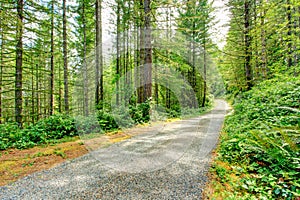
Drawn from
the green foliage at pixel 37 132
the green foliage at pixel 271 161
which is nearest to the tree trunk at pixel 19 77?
the green foliage at pixel 37 132

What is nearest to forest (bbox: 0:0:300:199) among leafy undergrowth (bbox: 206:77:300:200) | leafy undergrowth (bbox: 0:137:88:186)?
leafy undergrowth (bbox: 206:77:300:200)

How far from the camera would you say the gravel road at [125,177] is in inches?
81.5

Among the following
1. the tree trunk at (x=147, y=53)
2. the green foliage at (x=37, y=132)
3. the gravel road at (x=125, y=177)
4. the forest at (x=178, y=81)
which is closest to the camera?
the gravel road at (x=125, y=177)

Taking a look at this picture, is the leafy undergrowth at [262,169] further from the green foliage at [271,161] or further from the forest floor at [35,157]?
the forest floor at [35,157]

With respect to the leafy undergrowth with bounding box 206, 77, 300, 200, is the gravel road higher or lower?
lower

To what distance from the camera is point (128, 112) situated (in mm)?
6766

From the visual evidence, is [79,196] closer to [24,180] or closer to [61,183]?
[61,183]

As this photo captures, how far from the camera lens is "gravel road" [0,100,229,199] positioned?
2070mm

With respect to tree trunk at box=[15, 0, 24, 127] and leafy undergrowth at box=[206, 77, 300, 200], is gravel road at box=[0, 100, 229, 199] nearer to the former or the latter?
leafy undergrowth at box=[206, 77, 300, 200]

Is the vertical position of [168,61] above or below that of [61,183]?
above

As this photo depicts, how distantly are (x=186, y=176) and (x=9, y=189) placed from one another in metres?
2.62

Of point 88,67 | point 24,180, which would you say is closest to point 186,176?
point 24,180

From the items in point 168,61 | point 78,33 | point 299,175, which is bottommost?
point 299,175

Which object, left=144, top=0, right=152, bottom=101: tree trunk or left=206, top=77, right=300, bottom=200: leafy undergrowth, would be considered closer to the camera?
left=206, top=77, right=300, bottom=200: leafy undergrowth
